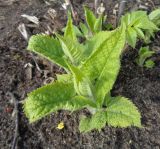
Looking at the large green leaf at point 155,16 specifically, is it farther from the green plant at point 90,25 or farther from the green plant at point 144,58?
the green plant at point 90,25

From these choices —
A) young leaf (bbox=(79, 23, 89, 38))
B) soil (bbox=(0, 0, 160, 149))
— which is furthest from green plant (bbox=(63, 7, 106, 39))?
soil (bbox=(0, 0, 160, 149))

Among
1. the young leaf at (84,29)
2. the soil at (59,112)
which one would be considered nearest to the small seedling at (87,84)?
the soil at (59,112)

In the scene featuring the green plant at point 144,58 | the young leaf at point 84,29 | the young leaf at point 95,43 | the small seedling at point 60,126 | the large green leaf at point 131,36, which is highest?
the young leaf at point 95,43

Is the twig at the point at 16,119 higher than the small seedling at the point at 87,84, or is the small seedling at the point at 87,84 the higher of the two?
the small seedling at the point at 87,84

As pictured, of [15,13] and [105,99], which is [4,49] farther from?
[105,99]

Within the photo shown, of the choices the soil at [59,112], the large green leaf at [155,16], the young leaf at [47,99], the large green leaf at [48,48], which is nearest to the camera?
the young leaf at [47,99]

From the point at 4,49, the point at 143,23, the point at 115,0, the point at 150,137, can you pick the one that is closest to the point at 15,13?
the point at 4,49
